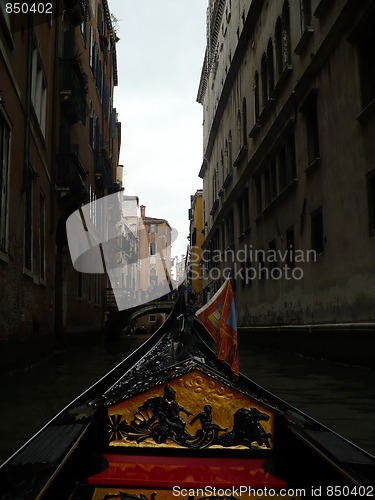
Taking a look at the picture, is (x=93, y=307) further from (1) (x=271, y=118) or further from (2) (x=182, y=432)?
(2) (x=182, y=432)

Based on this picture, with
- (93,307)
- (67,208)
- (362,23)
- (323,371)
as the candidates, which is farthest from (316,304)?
(93,307)

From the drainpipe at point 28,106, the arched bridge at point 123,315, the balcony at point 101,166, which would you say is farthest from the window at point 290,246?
the arched bridge at point 123,315

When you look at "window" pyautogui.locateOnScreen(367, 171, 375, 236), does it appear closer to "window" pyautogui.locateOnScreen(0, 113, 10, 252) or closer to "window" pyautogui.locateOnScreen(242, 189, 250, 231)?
"window" pyautogui.locateOnScreen(0, 113, 10, 252)

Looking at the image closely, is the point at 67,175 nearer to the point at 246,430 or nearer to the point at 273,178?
the point at 273,178

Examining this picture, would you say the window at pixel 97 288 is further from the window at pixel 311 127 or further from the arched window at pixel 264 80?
the window at pixel 311 127

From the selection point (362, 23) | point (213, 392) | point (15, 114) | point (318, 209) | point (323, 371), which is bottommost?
point (323, 371)

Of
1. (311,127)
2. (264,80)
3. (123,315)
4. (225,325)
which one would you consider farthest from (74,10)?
(123,315)

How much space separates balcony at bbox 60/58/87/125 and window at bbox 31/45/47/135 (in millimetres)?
1246

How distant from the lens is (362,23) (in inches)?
260

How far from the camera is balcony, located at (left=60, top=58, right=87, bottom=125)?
10.1 m

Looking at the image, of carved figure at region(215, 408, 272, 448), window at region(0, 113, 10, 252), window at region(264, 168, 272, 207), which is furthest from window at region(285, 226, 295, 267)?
carved figure at region(215, 408, 272, 448)

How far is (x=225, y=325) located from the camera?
3.51 metres

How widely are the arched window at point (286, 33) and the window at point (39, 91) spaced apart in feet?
15.1

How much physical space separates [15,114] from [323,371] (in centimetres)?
479
